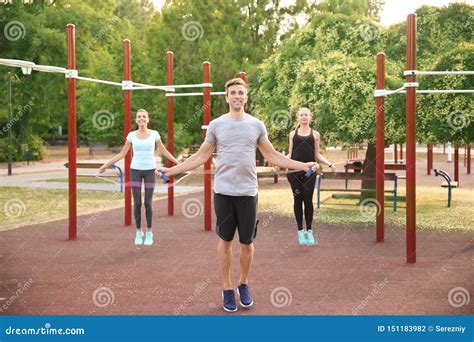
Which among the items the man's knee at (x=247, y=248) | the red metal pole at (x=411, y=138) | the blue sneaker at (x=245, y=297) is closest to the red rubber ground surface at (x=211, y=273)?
the blue sneaker at (x=245, y=297)

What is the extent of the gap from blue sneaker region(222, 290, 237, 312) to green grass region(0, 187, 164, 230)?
20.8 ft

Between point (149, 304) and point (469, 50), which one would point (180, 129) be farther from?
point (149, 304)

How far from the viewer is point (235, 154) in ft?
17.5


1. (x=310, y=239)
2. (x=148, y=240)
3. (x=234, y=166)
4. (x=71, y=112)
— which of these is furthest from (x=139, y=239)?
(x=234, y=166)

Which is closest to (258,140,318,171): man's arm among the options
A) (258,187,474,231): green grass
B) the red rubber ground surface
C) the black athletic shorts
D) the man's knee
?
the black athletic shorts

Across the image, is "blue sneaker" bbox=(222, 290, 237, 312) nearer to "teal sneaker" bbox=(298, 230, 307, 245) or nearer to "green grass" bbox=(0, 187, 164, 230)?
"teal sneaker" bbox=(298, 230, 307, 245)

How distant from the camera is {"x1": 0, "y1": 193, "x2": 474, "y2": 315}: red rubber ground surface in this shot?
18.9 feet

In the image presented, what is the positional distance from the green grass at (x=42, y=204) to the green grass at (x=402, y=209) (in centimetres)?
332

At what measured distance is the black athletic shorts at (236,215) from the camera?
214 inches

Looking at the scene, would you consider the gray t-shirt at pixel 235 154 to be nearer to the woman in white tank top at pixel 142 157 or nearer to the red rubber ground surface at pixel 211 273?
the red rubber ground surface at pixel 211 273

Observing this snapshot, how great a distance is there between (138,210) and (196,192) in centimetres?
838

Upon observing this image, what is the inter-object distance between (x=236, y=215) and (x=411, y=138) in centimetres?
303

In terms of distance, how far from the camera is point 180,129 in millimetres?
20656

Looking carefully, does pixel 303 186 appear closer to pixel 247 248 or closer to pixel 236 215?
pixel 247 248
